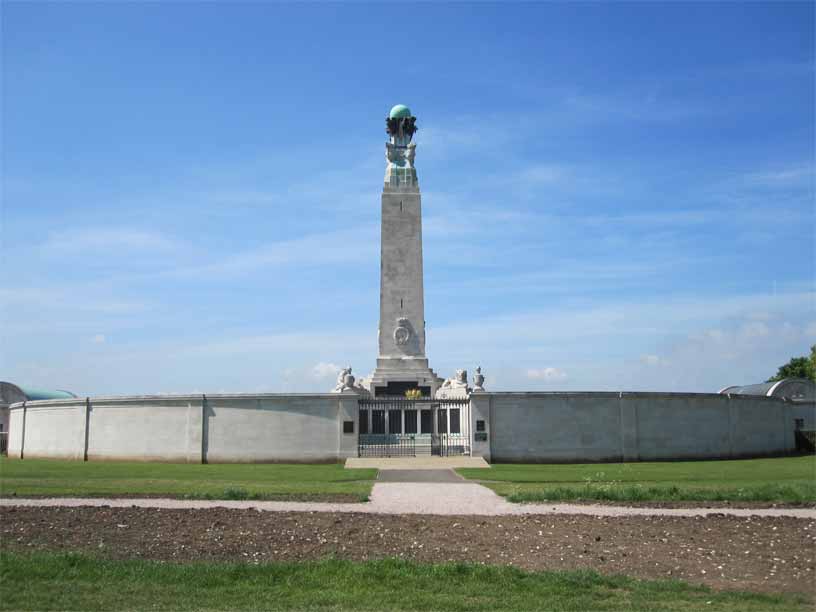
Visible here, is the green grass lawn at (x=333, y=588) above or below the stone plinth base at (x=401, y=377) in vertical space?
below

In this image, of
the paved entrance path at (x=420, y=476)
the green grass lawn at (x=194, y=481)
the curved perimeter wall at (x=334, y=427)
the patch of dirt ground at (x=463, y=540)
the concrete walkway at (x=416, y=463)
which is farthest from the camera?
the curved perimeter wall at (x=334, y=427)

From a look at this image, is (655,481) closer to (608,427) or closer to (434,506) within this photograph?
(434,506)

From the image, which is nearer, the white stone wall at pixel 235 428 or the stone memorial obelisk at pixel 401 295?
the white stone wall at pixel 235 428

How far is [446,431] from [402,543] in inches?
1069

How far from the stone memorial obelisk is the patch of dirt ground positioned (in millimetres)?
35584

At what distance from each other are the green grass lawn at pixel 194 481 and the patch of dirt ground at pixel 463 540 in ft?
13.3

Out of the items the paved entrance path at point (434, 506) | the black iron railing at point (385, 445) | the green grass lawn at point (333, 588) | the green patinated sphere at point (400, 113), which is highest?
the green patinated sphere at point (400, 113)

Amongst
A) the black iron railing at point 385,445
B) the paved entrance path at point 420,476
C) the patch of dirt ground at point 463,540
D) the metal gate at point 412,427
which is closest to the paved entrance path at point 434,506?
the patch of dirt ground at point 463,540

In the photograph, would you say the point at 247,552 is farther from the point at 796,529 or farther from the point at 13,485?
the point at 13,485

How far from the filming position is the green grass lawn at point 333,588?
9.98 meters

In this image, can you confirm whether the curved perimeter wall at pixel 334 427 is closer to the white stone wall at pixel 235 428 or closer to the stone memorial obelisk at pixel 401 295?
the white stone wall at pixel 235 428

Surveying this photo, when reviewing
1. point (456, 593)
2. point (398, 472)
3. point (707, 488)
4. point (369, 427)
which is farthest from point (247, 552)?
point (369, 427)

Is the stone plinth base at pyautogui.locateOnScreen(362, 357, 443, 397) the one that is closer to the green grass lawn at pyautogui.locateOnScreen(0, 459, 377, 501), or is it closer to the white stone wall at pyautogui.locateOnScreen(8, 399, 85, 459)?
the green grass lawn at pyautogui.locateOnScreen(0, 459, 377, 501)

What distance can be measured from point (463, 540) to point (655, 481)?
13.9 m
